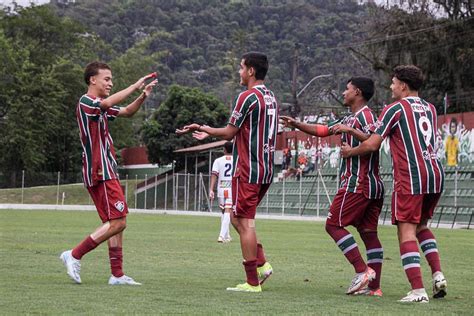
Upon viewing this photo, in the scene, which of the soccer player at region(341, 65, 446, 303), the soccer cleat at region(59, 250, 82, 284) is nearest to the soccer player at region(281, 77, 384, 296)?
the soccer player at region(341, 65, 446, 303)

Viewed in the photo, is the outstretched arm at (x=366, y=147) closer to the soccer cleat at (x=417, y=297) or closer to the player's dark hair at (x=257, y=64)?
the player's dark hair at (x=257, y=64)

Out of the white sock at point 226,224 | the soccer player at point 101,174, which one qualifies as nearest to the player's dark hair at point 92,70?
the soccer player at point 101,174

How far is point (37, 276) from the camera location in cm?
1077

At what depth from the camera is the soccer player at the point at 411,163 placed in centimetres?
902

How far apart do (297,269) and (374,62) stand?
39957 millimetres

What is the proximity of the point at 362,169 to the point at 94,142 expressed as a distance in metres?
2.80

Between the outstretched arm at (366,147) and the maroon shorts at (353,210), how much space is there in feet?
1.58

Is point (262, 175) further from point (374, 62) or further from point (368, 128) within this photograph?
point (374, 62)

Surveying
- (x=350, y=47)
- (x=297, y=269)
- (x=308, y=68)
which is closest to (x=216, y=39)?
(x=308, y=68)

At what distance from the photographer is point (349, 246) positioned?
32.3 ft

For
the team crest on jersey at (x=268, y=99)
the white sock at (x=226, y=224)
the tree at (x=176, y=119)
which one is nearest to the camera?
the team crest on jersey at (x=268, y=99)

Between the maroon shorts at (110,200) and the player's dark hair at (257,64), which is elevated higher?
the player's dark hair at (257,64)

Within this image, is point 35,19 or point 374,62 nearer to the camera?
point 374,62

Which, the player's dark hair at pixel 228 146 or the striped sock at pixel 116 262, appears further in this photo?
the player's dark hair at pixel 228 146
